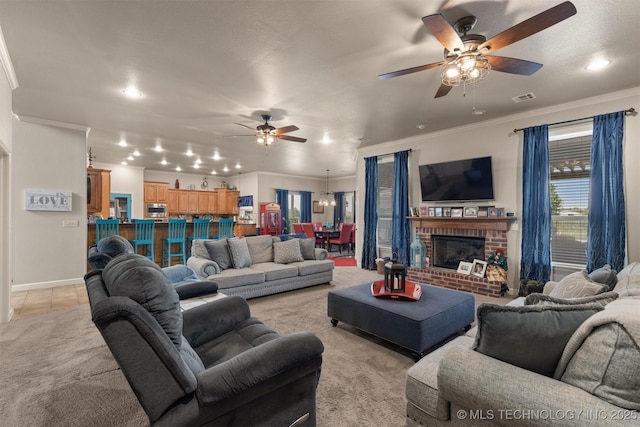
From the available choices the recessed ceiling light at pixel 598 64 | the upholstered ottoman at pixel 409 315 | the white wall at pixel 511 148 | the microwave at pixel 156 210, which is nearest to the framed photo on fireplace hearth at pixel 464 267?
the white wall at pixel 511 148

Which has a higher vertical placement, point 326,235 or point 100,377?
point 326,235

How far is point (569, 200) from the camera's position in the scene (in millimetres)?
4133

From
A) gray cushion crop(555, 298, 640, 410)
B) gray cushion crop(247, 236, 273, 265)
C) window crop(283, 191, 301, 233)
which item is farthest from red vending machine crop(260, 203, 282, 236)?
gray cushion crop(555, 298, 640, 410)

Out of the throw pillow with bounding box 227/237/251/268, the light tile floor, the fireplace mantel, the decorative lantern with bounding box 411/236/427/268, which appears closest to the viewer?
the light tile floor

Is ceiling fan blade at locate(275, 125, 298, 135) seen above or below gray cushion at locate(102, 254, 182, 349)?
above

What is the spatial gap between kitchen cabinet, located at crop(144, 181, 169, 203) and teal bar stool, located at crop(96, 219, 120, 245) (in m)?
4.21

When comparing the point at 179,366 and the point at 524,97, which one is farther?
the point at 524,97

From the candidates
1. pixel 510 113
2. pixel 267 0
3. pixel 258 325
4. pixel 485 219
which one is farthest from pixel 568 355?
pixel 510 113

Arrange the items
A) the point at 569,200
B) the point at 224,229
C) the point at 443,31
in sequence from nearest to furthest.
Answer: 1. the point at 443,31
2. the point at 569,200
3. the point at 224,229

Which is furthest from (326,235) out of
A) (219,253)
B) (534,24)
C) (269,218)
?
(534,24)

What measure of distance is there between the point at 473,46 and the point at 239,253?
3705 millimetres

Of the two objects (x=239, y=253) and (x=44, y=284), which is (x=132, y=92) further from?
(x=44, y=284)

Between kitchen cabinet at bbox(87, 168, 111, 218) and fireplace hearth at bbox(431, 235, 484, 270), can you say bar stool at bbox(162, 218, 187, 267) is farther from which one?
fireplace hearth at bbox(431, 235, 484, 270)

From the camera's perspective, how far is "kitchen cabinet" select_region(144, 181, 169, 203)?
9.33 metres
